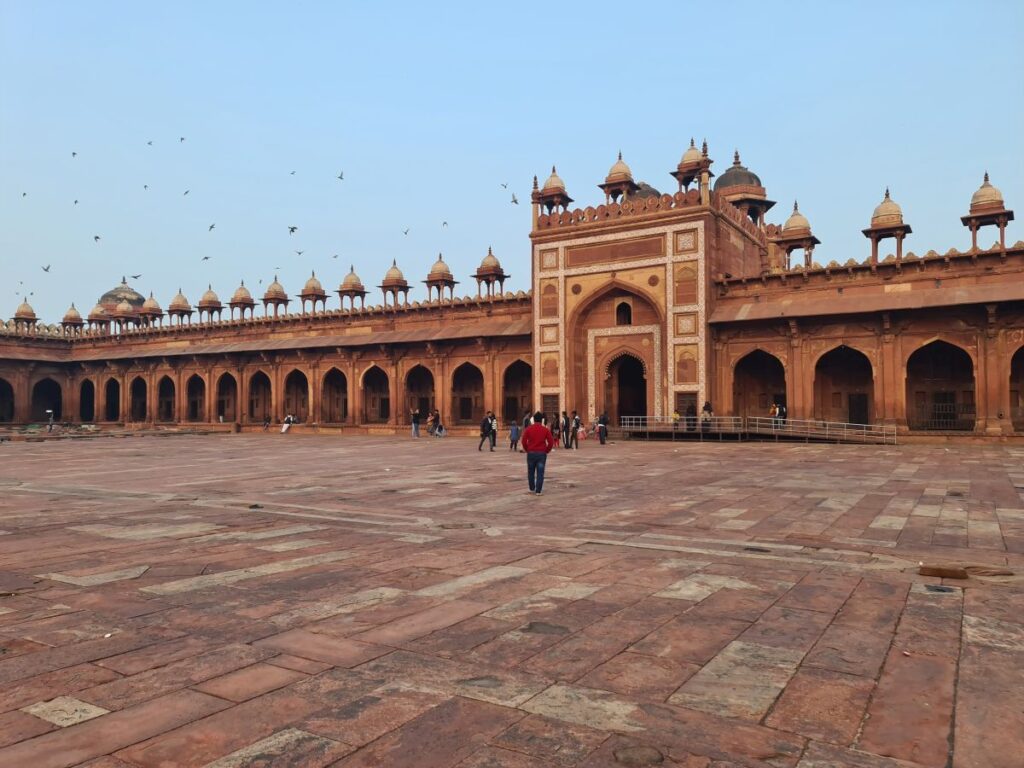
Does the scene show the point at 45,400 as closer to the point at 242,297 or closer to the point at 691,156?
the point at 242,297

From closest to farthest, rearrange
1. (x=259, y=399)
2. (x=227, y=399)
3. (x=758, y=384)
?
(x=758, y=384)
(x=259, y=399)
(x=227, y=399)

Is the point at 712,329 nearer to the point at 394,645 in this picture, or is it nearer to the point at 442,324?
the point at 442,324

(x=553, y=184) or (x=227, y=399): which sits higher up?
(x=553, y=184)

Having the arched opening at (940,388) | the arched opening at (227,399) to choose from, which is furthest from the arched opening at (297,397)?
the arched opening at (940,388)

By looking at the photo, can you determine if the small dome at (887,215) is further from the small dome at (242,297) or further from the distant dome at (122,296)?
the distant dome at (122,296)

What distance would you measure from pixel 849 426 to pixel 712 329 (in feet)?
20.7

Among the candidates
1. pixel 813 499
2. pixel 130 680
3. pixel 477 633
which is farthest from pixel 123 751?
pixel 813 499

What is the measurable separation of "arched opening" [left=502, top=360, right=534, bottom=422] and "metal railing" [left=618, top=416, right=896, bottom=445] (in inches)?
351

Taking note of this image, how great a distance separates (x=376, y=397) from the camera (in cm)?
4406

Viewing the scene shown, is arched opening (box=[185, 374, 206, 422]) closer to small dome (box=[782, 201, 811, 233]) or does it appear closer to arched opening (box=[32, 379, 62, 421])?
arched opening (box=[32, 379, 62, 421])

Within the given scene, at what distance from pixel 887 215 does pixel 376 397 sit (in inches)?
1105

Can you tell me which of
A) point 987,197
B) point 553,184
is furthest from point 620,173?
point 987,197

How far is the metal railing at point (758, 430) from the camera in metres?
25.9

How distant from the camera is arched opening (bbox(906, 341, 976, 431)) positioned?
2758 cm
